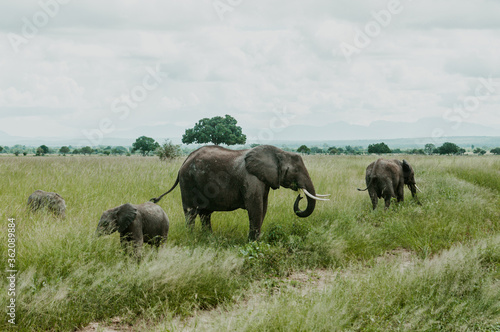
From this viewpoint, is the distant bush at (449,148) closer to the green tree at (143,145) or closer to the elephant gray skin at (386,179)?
the green tree at (143,145)

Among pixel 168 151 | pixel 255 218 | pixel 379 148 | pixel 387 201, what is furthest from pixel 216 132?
pixel 255 218

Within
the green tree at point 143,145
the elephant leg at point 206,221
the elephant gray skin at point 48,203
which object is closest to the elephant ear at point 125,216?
the elephant leg at point 206,221

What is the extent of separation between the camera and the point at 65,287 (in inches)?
187

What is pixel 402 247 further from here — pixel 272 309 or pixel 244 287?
pixel 272 309

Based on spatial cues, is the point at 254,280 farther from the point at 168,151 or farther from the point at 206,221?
the point at 168,151

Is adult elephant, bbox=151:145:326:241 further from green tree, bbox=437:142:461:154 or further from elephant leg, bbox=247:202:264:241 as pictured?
green tree, bbox=437:142:461:154

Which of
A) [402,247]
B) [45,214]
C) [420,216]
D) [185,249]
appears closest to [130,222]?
[185,249]

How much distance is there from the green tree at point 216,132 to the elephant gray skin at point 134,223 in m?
51.0

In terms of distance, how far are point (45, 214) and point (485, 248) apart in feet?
25.0

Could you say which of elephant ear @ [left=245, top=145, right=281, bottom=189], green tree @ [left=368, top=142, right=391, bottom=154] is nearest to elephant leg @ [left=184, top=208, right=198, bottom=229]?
elephant ear @ [left=245, top=145, right=281, bottom=189]

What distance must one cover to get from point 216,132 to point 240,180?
50539 millimetres

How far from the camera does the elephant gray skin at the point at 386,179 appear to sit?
1119 centimetres

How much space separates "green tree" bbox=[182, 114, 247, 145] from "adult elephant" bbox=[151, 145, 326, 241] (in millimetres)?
49306

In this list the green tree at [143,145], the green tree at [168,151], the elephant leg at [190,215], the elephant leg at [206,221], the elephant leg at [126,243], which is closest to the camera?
the elephant leg at [126,243]
